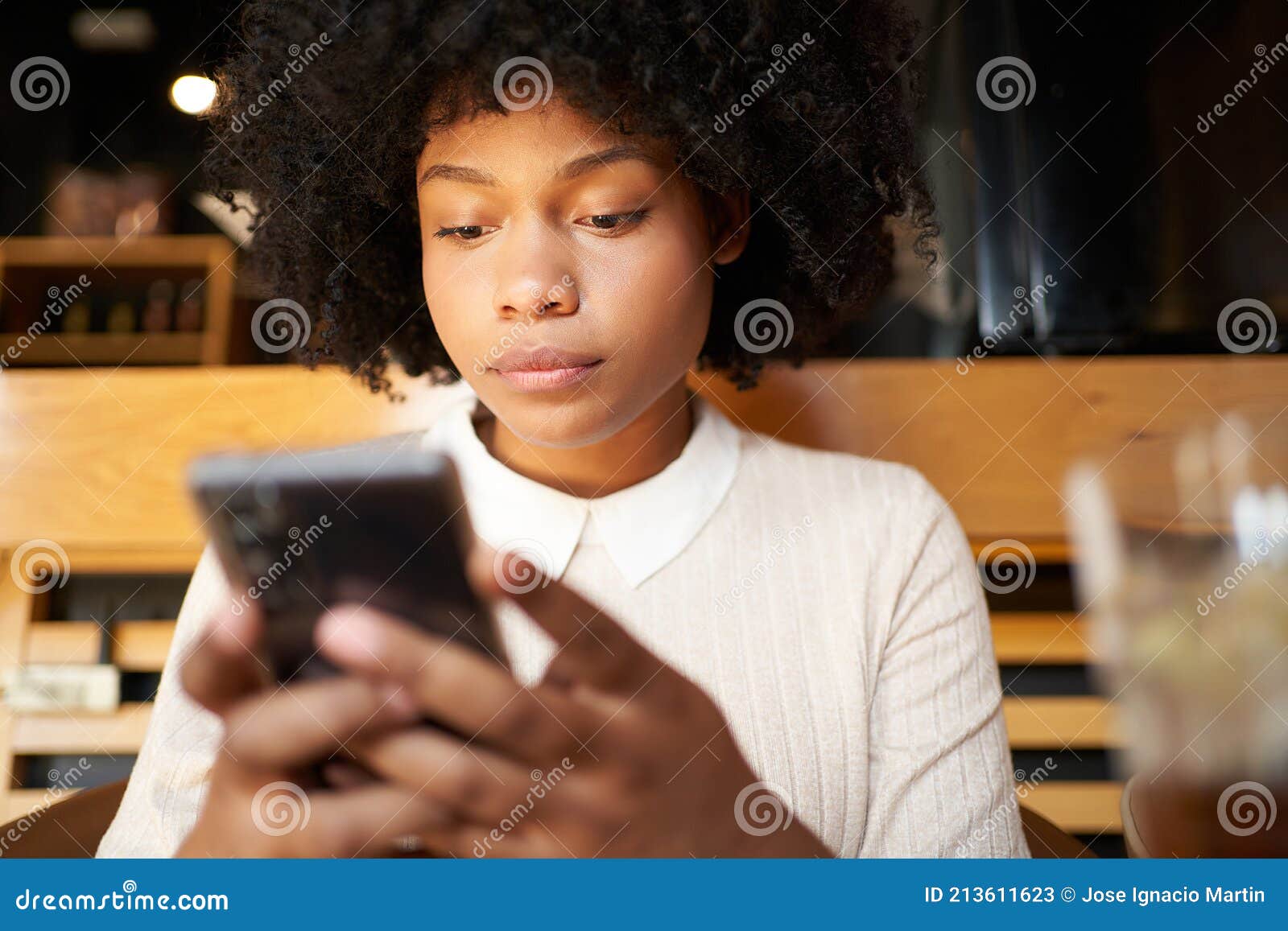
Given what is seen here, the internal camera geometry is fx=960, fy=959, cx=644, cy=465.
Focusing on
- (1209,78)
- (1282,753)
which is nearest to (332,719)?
(1282,753)

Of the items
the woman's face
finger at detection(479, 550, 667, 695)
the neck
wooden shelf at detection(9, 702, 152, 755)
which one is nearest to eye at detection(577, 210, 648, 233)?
the woman's face

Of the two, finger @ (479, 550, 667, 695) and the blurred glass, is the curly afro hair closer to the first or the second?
finger @ (479, 550, 667, 695)

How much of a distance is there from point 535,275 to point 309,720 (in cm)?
30

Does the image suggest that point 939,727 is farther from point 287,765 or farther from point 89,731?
point 89,731

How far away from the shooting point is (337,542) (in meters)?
→ 0.63

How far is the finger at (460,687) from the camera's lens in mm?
584

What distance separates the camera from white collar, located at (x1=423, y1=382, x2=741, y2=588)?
2.43 feet

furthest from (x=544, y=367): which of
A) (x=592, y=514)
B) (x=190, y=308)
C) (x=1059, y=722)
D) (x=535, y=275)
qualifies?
(x=1059, y=722)

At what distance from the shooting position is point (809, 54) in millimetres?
680

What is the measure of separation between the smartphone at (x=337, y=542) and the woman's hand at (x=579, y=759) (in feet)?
0.09

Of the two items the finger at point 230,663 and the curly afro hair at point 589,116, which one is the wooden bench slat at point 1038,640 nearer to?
the curly afro hair at point 589,116

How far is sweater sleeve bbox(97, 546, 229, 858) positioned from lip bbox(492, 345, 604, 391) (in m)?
0.29

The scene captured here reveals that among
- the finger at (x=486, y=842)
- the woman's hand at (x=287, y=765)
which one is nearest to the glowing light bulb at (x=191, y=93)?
the woman's hand at (x=287, y=765)
